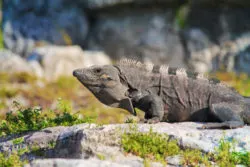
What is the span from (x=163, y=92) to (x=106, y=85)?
0.76m

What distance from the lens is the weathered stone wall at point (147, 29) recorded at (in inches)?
757

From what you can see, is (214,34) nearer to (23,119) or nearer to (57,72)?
(57,72)

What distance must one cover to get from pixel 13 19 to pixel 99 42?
3.69 m

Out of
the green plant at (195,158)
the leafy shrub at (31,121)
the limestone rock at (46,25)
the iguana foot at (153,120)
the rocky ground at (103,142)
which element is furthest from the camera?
the limestone rock at (46,25)

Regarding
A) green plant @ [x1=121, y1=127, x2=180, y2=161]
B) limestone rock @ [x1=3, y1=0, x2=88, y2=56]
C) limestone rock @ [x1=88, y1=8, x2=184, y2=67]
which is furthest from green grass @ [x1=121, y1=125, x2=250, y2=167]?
limestone rock @ [x1=3, y1=0, x2=88, y2=56]

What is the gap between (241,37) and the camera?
19109mm

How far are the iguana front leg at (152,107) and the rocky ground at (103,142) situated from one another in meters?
0.26

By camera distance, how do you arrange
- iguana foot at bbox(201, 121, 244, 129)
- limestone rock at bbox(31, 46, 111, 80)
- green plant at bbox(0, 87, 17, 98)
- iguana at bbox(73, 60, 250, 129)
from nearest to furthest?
iguana foot at bbox(201, 121, 244, 129)
iguana at bbox(73, 60, 250, 129)
green plant at bbox(0, 87, 17, 98)
limestone rock at bbox(31, 46, 111, 80)

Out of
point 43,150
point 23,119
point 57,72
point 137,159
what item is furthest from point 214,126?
point 57,72

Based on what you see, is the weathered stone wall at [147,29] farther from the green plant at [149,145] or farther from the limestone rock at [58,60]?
the green plant at [149,145]

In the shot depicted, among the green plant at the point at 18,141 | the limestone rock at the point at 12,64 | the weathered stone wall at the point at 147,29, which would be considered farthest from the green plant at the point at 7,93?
the green plant at the point at 18,141

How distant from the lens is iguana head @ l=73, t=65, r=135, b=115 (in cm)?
647

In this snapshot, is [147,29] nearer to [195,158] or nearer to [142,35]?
[142,35]

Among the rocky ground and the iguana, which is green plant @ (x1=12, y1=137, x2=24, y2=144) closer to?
the rocky ground
